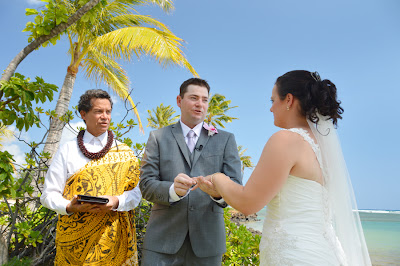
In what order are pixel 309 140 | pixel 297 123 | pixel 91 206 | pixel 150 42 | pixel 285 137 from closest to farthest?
pixel 285 137 → pixel 309 140 → pixel 297 123 → pixel 91 206 → pixel 150 42

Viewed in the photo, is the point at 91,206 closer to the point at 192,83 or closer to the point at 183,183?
the point at 183,183

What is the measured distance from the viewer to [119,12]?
12.8 metres

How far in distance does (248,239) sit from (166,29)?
9.51m

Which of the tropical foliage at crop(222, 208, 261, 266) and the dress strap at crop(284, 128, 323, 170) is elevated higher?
the dress strap at crop(284, 128, 323, 170)

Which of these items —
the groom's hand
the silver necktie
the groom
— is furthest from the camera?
the silver necktie

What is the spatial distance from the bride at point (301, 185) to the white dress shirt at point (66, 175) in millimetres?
858

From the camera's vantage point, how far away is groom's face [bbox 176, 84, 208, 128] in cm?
288

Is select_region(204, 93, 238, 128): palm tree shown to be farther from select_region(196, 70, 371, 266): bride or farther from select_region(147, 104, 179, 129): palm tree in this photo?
select_region(196, 70, 371, 266): bride

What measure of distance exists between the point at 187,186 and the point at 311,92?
3.72 feet

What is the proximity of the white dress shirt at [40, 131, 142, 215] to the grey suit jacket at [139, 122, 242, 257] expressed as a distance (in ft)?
0.79

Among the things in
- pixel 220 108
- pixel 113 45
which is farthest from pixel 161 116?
pixel 113 45

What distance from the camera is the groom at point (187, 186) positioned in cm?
251

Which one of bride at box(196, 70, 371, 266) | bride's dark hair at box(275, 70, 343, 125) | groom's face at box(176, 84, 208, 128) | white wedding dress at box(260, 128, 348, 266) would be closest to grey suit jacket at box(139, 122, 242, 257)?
groom's face at box(176, 84, 208, 128)

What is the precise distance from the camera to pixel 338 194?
2.29 m
